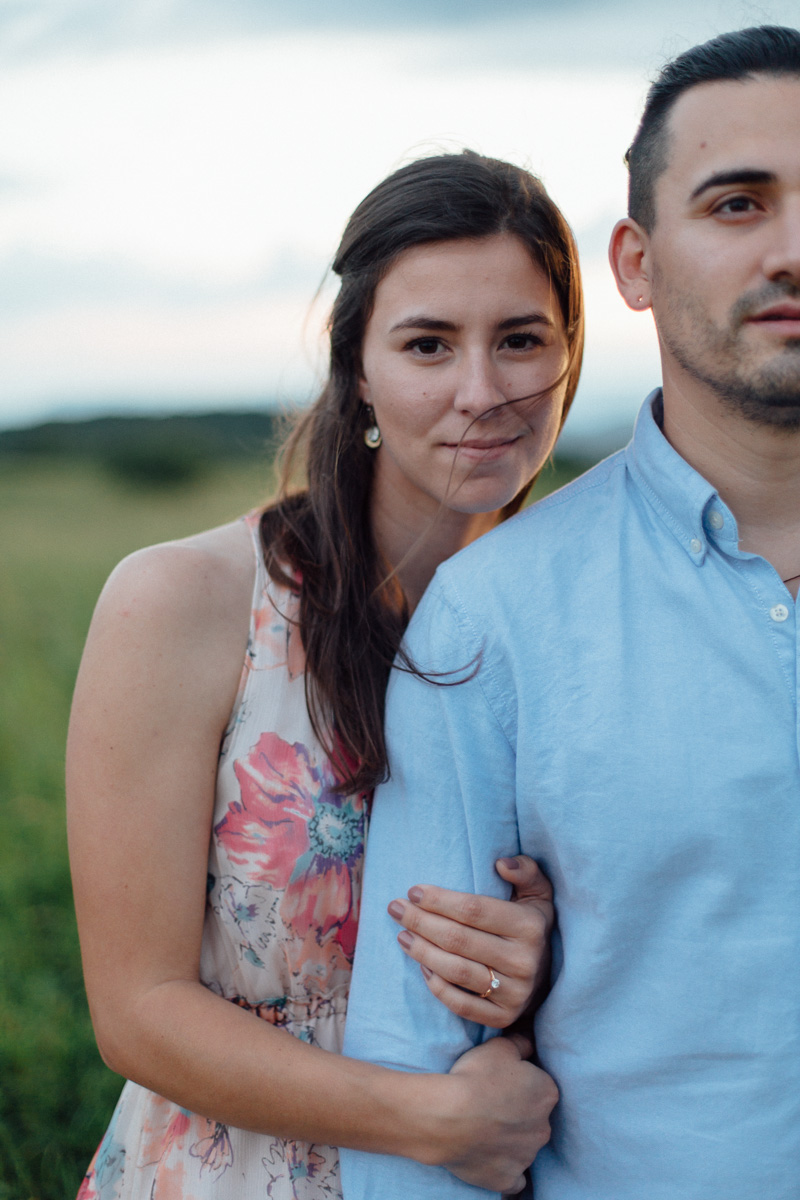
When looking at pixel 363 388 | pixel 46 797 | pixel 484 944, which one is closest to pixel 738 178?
pixel 363 388

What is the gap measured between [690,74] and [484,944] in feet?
4.46

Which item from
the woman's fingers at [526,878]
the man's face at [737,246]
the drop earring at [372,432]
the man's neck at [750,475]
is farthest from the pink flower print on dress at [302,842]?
the man's face at [737,246]

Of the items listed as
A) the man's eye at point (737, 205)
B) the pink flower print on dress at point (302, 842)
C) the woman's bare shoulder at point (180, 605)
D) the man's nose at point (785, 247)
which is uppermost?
the man's eye at point (737, 205)

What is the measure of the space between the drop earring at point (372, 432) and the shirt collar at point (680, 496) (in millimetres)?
645

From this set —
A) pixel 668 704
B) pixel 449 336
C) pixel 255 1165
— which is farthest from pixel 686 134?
pixel 255 1165

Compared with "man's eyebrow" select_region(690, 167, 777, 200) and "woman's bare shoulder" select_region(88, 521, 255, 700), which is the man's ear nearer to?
"man's eyebrow" select_region(690, 167, 777, 200)

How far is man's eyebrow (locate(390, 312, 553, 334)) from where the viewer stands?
1.78m

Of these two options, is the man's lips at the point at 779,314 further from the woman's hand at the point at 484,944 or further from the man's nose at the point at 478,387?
the woman's hand at the point at 484,944

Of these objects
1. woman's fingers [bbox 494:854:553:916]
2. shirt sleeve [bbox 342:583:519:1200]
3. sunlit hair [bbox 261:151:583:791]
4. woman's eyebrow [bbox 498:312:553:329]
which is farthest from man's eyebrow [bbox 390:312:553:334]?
woman's fingers [bbox 494:854:553:916]

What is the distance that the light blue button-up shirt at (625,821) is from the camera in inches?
54.7

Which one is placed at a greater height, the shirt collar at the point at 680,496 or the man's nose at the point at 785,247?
the man's nose at the point at 785,247

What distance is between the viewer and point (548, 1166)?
161 cm

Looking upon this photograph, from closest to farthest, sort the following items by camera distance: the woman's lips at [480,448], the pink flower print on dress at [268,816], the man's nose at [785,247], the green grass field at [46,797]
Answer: the man's nose at [785,247]
the pink flower print on dress at [268,816]
the woman's lips at [480,448]
the green grass field at [46,797]

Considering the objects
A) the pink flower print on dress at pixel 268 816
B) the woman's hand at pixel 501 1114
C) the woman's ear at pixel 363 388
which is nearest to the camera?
the woman's hand at pixel 501 1114
